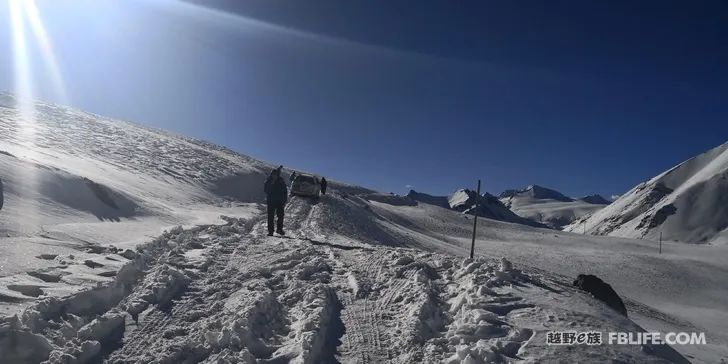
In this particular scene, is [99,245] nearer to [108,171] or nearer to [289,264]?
[289,264]

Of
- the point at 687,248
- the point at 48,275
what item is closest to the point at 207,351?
the point at 48,275

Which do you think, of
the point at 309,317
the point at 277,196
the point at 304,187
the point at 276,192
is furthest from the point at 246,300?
the point at 304,187

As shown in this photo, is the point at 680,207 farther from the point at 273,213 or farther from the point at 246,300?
the point at 246,300

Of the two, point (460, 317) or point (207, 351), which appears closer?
point (207, 351)

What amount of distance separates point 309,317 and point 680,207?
159737mm

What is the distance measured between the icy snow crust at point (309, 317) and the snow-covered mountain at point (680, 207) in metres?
129

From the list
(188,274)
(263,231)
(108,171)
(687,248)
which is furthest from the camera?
(687,248)

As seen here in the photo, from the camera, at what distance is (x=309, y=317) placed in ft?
20.9

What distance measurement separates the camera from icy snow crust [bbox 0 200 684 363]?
5129 mm

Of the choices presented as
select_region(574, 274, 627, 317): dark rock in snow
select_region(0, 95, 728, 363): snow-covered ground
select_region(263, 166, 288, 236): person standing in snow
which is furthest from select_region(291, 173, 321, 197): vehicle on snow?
select_region(574, 274, 627, 317): dark rock in snow

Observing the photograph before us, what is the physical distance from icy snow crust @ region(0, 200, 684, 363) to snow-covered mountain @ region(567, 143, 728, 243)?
422ft

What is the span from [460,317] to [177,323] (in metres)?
3.80

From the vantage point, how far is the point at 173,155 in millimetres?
44844

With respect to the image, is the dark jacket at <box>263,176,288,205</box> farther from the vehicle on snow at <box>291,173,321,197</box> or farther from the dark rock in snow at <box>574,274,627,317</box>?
the vehicle on snow at <box>291,173,321,197</box>
